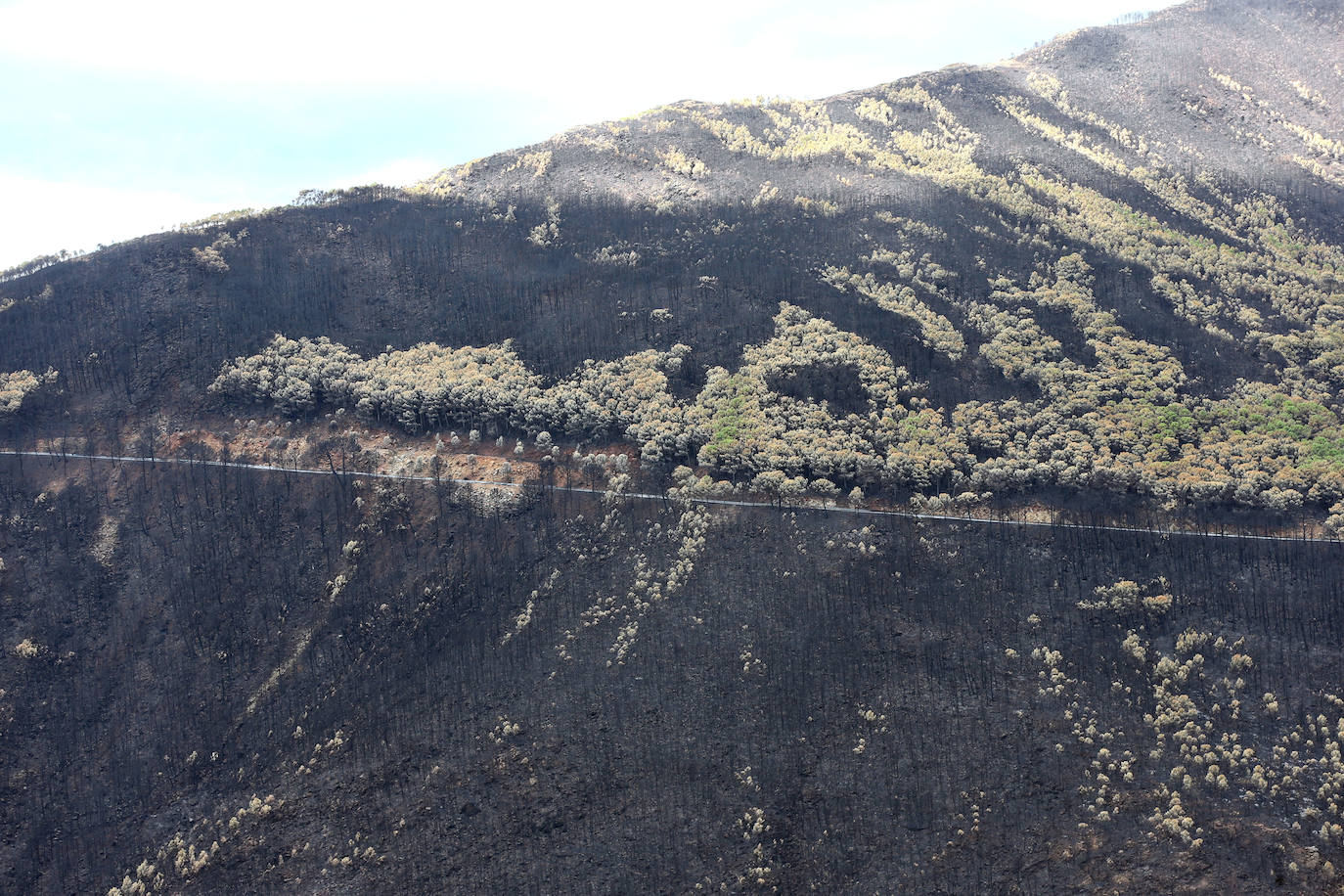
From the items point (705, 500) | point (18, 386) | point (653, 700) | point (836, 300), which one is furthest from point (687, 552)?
point (18, 386)

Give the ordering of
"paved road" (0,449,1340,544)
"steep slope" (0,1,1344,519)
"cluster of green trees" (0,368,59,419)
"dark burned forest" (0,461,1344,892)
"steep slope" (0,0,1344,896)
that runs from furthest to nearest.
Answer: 1. "cluster of green trees" (0,368,59,419)
2. "steep slope" (0,1,1344,519)
3. "paved road" (0,449,1340,544)
4. "steep slope" (0,0,1344,896)
5. "dark burned forest" (0,461,1344,892)

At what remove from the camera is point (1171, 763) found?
44188 mm

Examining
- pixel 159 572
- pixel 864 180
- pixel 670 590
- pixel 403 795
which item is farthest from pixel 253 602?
pixel 864 180

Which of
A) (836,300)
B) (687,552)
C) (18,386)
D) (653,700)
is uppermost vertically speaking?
(18,386)

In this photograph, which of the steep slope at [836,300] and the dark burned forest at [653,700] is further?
the steep slope at [836,300]

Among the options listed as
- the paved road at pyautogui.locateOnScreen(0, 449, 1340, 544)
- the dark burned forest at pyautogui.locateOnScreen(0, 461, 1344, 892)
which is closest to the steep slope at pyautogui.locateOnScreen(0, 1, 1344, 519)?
the paved road at pyautogui.locateOnScreen(0, 449, 1340, 544)

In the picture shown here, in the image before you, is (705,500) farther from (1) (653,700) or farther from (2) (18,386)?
(2) (18,386)

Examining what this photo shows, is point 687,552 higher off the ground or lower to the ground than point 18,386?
lower

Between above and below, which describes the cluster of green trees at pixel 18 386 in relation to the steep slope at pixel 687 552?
above

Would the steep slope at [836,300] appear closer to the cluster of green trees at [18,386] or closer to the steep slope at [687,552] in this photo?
the steep slope at [687,552]

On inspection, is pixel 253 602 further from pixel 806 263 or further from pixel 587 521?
pixel 806 263

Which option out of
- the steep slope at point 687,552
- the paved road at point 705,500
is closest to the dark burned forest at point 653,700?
the steep slope at point 687,552

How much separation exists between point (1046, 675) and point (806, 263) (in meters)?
47.6

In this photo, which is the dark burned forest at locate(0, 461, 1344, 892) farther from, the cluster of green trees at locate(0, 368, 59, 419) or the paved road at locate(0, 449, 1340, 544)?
the cluster of green trees at locate(0, 368, 59, 419)
